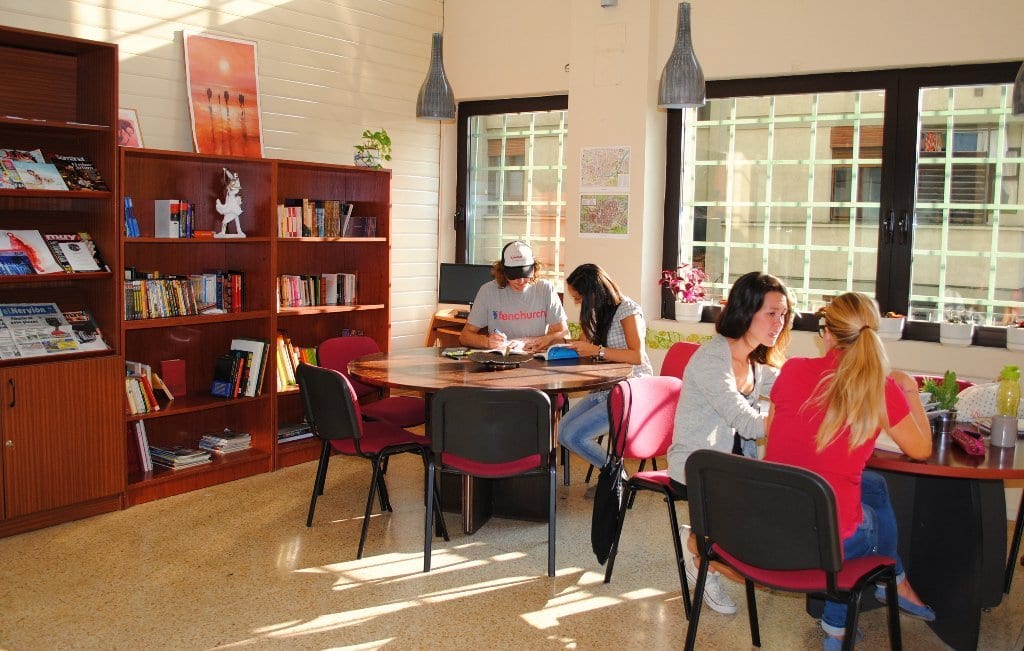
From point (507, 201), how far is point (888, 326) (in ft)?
9.95

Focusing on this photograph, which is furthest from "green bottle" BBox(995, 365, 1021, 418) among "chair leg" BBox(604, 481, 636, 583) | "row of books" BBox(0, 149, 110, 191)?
"row of books" BBox(0, 149, 110, 191)

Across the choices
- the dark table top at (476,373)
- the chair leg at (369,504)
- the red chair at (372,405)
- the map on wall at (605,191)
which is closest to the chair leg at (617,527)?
the dark table top at (476,373)

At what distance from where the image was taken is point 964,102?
213 inches

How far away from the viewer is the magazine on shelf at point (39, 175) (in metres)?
4.54

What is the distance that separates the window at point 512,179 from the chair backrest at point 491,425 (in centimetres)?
310

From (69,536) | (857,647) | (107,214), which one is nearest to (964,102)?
(857,647)

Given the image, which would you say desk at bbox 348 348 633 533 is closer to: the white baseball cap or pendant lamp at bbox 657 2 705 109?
the white baseball cap

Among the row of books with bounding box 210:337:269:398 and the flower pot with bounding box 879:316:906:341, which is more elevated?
the flower pot with bounding box 879:316:906:341

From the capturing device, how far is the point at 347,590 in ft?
13.0

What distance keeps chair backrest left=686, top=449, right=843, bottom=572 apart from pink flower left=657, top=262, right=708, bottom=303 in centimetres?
343

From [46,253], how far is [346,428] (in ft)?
5.87

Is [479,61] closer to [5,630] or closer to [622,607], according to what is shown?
[622,607]

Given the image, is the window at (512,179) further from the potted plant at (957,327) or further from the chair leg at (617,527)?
the chair leg at (617,527)

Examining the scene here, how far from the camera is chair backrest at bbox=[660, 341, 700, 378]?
4828 mm
